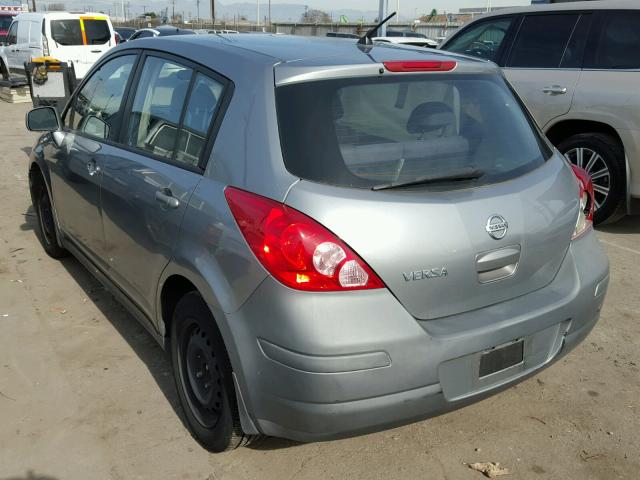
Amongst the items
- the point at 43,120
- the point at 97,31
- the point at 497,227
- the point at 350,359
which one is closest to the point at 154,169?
the point at 350,359

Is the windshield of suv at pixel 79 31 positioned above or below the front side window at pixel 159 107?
below

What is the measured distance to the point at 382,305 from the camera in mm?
2215

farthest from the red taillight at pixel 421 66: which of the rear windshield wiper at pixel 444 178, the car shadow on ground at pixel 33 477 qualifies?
the car shadow on ground at pixel 33 477

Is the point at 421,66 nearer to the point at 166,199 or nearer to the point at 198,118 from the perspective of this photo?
the point at 198,118

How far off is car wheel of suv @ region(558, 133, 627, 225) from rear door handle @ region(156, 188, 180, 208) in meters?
4.28

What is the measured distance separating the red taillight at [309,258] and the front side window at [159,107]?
0.96 m

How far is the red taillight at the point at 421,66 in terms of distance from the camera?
8.60 feet

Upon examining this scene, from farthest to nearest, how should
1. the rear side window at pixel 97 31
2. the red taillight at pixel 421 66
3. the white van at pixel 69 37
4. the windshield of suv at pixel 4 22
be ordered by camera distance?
the windshield of suv at pixel 4 22 → the rear side window at pixel 97 31 → the white van at pixel 69 37 → the red taillight at pixel 421 66

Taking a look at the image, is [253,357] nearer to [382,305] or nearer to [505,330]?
[382,305]

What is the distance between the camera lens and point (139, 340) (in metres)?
3.83

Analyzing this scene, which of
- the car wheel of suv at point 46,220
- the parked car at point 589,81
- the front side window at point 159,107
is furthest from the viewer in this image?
the parked car at point 589,81

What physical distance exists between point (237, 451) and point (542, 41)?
16.8 ft

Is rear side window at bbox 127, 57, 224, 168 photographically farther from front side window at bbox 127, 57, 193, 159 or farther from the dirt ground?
the dirt ground

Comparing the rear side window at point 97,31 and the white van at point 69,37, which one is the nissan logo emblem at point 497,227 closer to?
the white van at point 69,37
